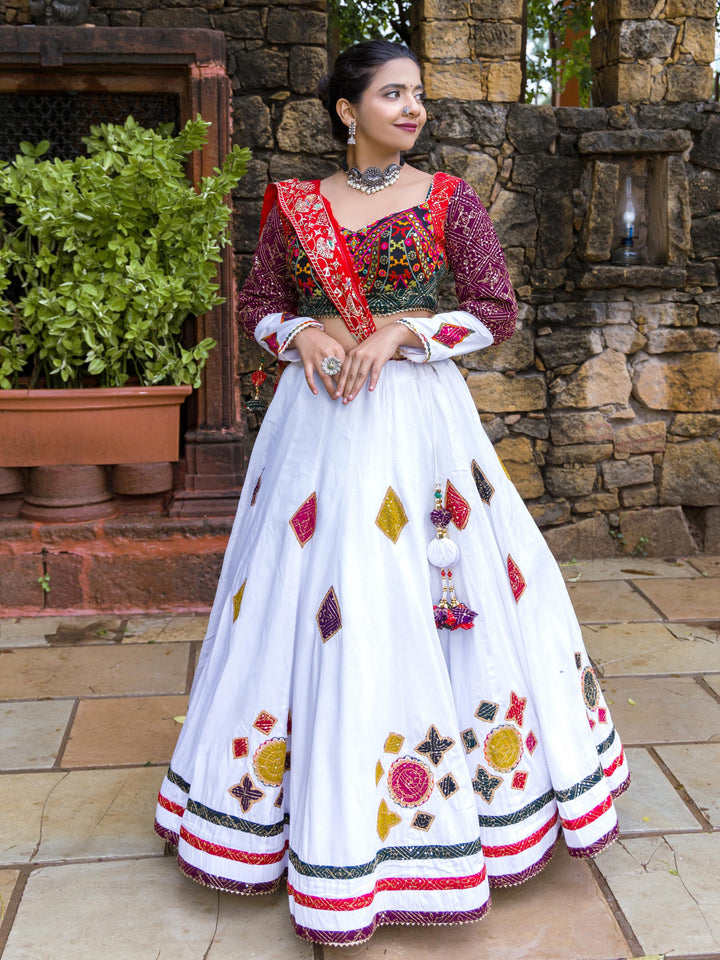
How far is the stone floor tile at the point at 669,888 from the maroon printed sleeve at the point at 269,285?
1426 millimetres

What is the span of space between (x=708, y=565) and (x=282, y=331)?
10.2 ft

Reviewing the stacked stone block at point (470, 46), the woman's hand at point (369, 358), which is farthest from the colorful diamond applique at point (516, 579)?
the stacked stone block at point (470, 46)

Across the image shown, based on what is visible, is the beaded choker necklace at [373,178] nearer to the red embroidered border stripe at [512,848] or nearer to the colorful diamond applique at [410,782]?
the colorful diamond applique at [410,782]

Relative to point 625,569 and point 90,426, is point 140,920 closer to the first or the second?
point 90,426

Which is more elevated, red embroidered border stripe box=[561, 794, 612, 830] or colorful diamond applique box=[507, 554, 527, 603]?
colorful diamond applique box=[507, 554, 527, 603]

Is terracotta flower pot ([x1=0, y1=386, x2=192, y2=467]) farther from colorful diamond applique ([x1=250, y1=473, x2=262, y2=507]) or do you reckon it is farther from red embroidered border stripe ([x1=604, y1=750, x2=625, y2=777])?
red embroidered border stripe ([x1=604, y1=750, x2=625, y2=777])

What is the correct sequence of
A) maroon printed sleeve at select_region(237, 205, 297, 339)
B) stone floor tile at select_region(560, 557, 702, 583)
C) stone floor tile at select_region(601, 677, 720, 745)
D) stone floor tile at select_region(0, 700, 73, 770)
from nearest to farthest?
maroon printed sleeve at select_region(237, 205, 297, 339) → stone floor tile at select_region(0, 700, 73, 770) → stone floor tile at select_region(601, 677, 720, 745) → stone floor tile at select_region(560, 557, 702, 583)

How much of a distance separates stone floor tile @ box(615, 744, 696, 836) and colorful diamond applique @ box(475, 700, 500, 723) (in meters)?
0.60

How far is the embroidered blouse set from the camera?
1.98 metres

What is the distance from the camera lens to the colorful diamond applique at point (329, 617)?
1881 mm

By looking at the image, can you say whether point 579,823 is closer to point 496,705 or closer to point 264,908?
point 496,705

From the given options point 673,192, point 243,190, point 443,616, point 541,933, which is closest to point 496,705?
point 443,616

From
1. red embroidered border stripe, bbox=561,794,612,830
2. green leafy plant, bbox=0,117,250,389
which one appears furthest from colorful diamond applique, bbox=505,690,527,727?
green leafy plant, bbox=0,117,250,389

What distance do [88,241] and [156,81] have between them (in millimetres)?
747
